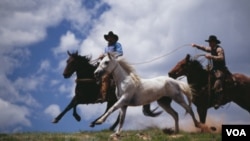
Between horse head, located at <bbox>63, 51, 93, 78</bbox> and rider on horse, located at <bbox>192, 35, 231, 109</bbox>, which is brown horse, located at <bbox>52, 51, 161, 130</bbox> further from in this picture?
rider on horse, located at <bbox>192, 35, 231, 109</bbox>

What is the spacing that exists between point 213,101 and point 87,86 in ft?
14.2

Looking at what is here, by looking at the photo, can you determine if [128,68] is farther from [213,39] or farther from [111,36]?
[213,39]

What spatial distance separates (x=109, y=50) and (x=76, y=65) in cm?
215

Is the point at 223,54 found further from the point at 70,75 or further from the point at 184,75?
the point at 70,75

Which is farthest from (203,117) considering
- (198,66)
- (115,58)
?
(115,58)

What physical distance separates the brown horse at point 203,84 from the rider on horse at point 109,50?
2039mm

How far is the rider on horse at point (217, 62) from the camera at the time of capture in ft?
55.9

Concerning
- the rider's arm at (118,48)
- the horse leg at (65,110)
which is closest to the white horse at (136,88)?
the rider's arm at (118,48)

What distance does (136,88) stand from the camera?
15406mm

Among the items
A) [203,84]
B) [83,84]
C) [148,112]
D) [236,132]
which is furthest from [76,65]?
[236,132]

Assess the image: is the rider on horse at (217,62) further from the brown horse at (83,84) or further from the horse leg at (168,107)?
the brown horse at (83,84)

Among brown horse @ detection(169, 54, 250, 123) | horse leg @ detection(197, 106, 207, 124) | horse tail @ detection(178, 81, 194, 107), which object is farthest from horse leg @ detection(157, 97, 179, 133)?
horse leg @ detection(197, 106, 207, 124)

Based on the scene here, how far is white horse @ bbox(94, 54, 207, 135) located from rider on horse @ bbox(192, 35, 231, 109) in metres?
1.47

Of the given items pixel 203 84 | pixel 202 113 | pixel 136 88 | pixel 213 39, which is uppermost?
pixel 213 39
